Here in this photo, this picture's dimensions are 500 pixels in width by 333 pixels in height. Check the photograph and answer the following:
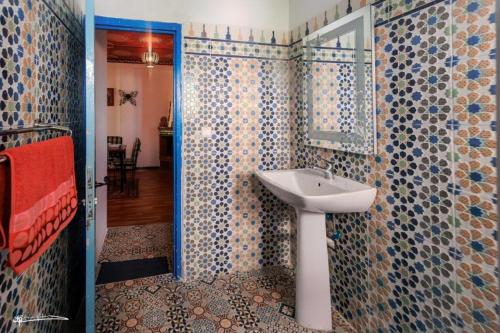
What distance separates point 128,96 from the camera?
7.89 meters

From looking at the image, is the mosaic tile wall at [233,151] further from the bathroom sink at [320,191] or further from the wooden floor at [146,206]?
the wooden floor at [146,206]

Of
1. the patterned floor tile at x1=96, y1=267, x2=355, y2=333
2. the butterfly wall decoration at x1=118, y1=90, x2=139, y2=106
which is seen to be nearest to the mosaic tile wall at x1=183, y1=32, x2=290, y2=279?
the patterned floor tile at x1=96, y1=267, x2=355, y2=333

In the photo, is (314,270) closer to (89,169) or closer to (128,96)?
(89,169)

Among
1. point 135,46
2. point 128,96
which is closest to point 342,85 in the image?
point 135,46

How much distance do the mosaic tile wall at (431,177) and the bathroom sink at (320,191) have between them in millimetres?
121

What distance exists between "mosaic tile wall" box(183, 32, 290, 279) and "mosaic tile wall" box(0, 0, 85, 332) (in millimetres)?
751

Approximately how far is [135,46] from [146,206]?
11.6 ft

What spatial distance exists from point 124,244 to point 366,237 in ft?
8.16

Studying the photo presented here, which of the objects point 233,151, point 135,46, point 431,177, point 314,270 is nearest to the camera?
point 431,177

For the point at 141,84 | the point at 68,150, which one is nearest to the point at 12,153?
the point at 68,150

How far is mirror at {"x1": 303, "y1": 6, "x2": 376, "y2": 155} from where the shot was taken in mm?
1646

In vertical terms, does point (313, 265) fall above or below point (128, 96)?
below

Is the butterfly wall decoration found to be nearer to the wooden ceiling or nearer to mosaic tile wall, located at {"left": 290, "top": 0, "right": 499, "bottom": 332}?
the wooden ceiling

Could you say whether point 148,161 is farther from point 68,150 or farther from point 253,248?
point 68,150
